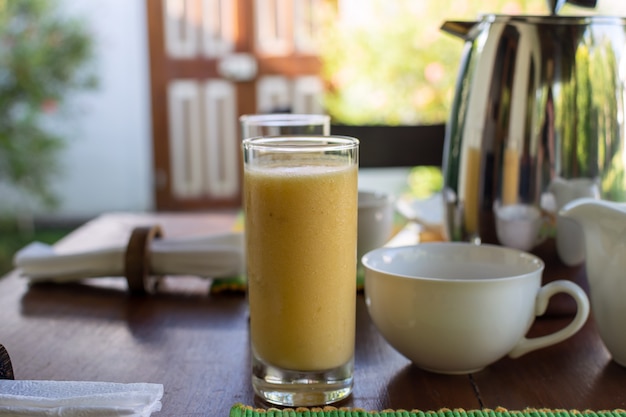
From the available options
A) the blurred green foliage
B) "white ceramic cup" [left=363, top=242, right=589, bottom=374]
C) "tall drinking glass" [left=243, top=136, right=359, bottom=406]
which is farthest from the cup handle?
the blurred green foliage

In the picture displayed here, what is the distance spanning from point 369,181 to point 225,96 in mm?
758

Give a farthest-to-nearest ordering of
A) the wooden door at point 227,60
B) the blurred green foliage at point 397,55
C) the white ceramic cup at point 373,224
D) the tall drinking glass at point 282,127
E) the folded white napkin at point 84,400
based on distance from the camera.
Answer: the wooden door at point 227,60 → the blurred green foliage at point 397,55 → the white ceramic cup at point 373,224 → the tall drinking glass at point 282,127 → the folded white napkin at point 84,400

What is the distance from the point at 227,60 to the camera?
3.30 meters

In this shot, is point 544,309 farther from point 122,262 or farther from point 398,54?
point 398,54

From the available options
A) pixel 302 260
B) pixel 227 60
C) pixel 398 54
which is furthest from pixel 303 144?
pixel 227 60

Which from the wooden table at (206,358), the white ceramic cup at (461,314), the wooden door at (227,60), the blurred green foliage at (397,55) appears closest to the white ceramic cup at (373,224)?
the wooden table at (206,358)

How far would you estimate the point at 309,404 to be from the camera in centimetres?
51

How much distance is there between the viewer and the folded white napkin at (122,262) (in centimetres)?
82

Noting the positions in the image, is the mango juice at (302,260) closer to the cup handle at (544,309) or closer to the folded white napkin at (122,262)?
the cup handle at (544,309)

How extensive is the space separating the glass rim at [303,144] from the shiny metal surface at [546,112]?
Result: 0.88 feet

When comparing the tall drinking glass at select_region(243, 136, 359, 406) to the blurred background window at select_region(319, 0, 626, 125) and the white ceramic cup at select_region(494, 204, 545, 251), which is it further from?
the blurred background window at select_region(319, 0, 626, 125)

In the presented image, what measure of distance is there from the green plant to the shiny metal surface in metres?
2.69

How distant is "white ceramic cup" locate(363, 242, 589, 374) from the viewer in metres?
0.54

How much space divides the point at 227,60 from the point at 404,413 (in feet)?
9.64
